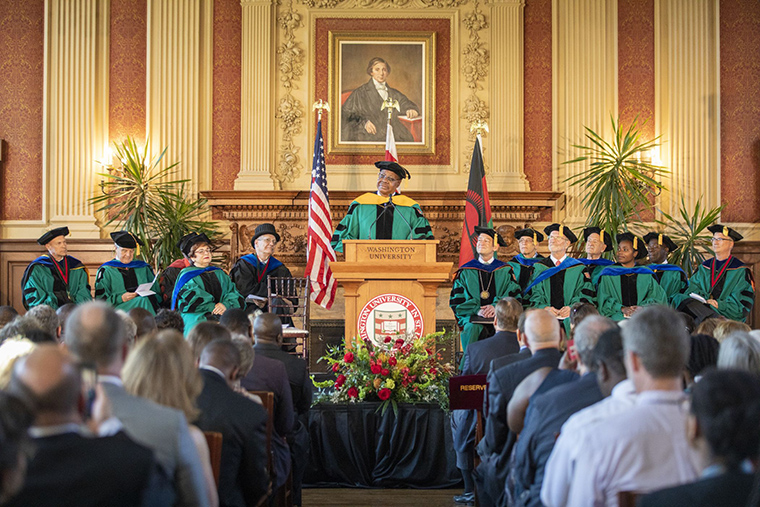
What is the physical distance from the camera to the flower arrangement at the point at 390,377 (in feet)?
20.0

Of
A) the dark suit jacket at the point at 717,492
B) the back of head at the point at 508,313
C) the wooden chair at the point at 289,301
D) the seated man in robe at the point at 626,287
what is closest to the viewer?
the dark suit jacket at the point at 717,492

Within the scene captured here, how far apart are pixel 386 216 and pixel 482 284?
1.33m

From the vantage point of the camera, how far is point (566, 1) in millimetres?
11172

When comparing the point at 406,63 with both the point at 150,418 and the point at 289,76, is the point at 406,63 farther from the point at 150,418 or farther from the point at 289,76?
the point at 150,418

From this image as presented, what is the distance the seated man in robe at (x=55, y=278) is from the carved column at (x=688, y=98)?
741cm

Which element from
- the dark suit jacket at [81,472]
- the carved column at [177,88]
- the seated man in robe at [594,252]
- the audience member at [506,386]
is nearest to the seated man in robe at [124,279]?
the carved column at [177,88]

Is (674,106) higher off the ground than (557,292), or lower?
higher

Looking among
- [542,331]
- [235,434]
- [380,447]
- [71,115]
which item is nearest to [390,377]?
[380,447]

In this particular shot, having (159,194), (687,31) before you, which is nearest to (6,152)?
(159,194)

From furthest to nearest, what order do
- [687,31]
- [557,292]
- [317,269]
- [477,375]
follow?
[687,31], [317,269], [557,292], [477,375]

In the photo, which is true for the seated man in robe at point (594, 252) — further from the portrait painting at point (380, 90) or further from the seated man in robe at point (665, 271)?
the portrait painting at point (380, 90)

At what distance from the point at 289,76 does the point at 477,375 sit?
23.4 ft

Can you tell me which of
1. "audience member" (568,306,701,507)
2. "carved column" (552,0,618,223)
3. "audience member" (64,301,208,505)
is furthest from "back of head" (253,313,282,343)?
"carved column" (552,0,618,223)

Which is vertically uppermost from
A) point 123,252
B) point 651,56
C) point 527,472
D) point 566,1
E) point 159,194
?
point 566,1
